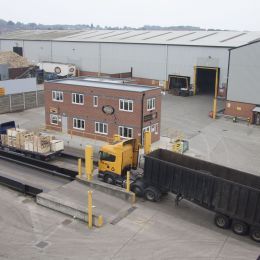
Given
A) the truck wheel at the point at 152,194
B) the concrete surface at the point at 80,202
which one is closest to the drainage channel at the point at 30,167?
the concrete surface at the point at 80,202

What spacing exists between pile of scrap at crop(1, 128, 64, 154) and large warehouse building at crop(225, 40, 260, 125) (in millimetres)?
25380

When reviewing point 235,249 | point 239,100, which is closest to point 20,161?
point 235,249

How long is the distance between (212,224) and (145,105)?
14620 millimetres

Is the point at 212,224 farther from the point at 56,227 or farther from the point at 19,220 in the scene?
the point at 19,220

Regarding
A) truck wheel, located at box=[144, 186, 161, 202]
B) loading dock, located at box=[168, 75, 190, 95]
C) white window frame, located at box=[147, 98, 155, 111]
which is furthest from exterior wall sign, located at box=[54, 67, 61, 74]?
truck wheel, located at box=[144, 186, 161, 202]

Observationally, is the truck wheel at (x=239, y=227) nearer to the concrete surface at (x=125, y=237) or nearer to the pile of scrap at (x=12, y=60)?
the concrete surface at (x=125, y=237)

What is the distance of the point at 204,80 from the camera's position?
64688 mm

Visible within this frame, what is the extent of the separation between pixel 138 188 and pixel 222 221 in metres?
5.57

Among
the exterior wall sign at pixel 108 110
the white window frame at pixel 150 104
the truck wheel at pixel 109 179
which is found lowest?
the truck wheel at pixel 109 179

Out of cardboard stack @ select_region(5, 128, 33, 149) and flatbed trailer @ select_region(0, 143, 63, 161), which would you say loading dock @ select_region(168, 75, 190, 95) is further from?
cardboard stack @ select_region(5, 128, 33, 149)

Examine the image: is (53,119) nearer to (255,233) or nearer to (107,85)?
(107,85)

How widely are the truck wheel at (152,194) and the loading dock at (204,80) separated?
40488 mm

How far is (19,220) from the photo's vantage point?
792 inches

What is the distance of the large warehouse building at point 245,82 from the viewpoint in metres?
44.4
